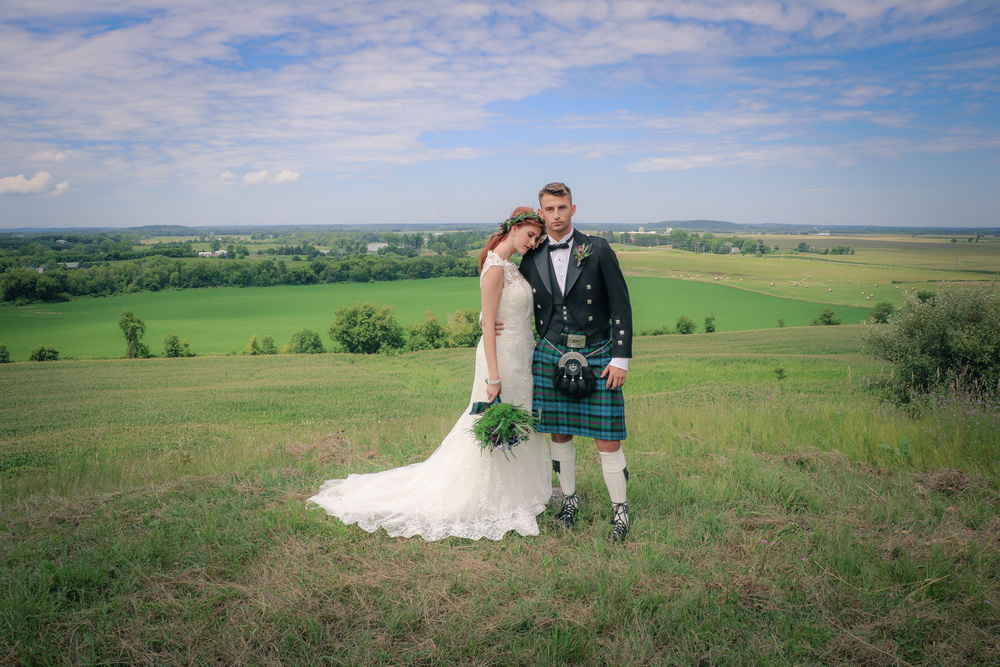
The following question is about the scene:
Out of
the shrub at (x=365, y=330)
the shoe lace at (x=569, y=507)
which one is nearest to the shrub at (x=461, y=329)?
the shrub at (x=365, y=330)

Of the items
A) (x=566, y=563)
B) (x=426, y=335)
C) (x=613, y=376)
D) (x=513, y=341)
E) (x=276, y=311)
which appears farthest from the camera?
(x=276, y=311)

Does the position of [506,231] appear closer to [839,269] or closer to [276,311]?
[839,269]

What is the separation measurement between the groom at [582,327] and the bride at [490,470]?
121mm

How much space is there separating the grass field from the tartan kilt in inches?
28.6

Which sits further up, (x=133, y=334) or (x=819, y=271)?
(x=819, y=271)

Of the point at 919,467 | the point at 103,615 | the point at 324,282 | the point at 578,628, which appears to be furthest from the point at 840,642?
the point at 324,282

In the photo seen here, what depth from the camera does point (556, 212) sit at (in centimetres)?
359

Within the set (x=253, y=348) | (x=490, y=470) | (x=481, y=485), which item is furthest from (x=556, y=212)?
(x=253, y=348)

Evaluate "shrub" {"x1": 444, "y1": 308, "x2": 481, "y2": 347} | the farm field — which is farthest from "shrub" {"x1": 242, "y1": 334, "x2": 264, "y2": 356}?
the farm field

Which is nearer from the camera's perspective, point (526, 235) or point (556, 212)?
point (556, 212)

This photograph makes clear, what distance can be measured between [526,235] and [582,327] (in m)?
0.75

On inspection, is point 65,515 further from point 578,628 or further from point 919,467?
point 919,467

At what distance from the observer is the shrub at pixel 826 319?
36531mm

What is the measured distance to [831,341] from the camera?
27891 millimetres
